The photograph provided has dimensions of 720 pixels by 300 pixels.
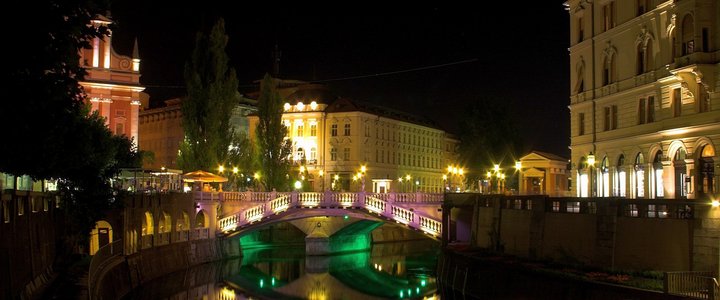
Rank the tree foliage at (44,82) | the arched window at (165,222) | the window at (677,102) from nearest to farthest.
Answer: the tree foliage at (44,82)
the window at (677,102)
the arched window at (165,222)

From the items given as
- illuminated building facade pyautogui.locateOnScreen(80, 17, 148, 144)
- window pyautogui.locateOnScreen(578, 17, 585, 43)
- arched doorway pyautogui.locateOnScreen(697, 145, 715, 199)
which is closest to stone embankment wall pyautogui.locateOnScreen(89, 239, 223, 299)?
illuminated building facade pyautogui.locateOnScreen(80, 17, 148, 144)

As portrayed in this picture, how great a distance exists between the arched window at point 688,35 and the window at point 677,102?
8.76 ft

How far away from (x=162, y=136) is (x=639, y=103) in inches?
3412

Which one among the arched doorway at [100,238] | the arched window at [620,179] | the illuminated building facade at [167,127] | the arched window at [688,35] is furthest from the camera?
the illuminated building facade at [167,127]

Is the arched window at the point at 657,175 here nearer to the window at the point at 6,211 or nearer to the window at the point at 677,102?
the window at the point at 677,102

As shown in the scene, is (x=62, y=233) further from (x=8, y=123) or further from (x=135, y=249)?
(x=8, y=123)

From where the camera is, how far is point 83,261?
1501 inches

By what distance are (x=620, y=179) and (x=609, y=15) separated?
1010 centimetres

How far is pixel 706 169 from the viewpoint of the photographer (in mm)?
37875

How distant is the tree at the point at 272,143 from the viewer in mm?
70938

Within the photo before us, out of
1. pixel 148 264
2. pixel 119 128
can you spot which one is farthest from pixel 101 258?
pixel 119 128

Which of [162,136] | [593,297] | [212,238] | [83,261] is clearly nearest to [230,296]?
[83,261]

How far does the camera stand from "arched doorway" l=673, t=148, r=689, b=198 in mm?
39972

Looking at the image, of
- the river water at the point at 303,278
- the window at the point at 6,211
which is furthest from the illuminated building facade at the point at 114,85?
the window at the point at 6,211
